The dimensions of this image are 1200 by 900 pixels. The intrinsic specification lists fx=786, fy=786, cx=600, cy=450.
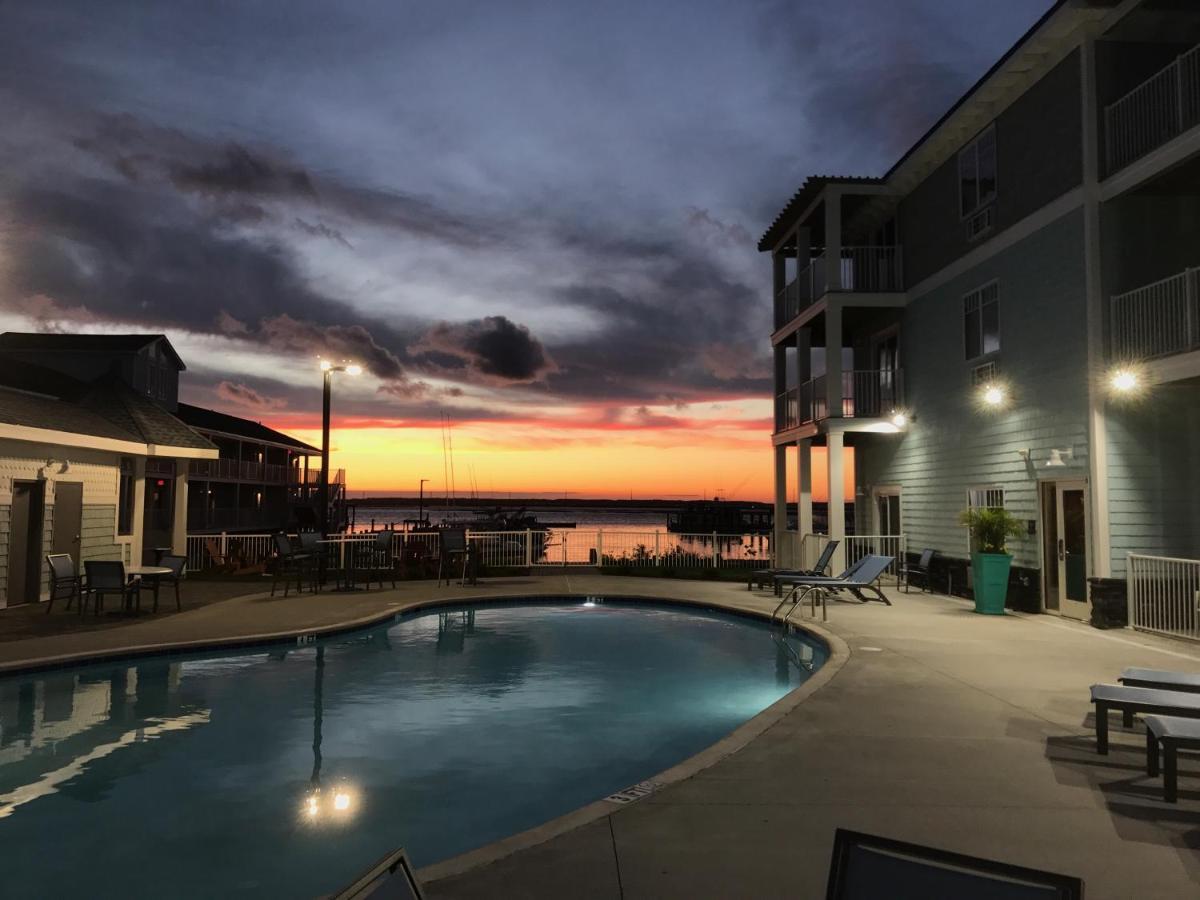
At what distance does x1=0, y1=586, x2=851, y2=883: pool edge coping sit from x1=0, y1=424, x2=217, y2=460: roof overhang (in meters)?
3.72

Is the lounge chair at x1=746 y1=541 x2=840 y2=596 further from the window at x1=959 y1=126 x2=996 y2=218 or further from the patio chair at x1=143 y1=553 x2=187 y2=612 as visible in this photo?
the patio chair at x1=143 y1=553 x2=187 y2=612

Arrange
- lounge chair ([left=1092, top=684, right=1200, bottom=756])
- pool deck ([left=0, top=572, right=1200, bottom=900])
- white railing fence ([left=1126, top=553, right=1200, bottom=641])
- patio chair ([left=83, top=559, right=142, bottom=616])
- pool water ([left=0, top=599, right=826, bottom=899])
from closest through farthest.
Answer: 1. pool deck ([left=0, top=572, right=1200, bottom=900])
2. pool water ([left=0, top=599, right=826, bottom=899])
3. lounge chair ([left=1092, top=684, right=1200, bottom=756])
4. white railing fence ([left=1126, top=553, right=1200, bottom=641])
5. patio chair ([left=83, top=559, right=142, bottom=616])

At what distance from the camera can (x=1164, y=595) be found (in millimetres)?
9734

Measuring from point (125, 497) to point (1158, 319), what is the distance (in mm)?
18414

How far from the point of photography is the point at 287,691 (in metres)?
8.01

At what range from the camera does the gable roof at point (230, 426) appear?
3410 centimetres

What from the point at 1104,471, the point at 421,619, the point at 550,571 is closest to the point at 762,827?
the point at 1104,471

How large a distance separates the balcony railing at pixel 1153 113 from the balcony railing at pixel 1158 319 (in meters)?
1.72

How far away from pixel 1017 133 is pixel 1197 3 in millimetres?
2682

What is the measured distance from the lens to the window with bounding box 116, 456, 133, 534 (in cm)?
1564

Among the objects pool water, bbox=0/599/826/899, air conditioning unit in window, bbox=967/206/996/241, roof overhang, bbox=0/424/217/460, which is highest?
air conditioning unit in window, bbox=967/206/996/241

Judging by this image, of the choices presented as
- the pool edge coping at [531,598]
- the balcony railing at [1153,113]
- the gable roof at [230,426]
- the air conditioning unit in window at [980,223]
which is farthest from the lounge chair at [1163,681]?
the gable roof at [230,426]

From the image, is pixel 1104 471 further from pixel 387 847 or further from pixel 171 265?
pixel 171 265

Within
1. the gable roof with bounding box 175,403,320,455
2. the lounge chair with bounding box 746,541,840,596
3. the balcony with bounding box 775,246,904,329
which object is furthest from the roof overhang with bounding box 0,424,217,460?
the gable roof with bounding box 175,403,320,455
